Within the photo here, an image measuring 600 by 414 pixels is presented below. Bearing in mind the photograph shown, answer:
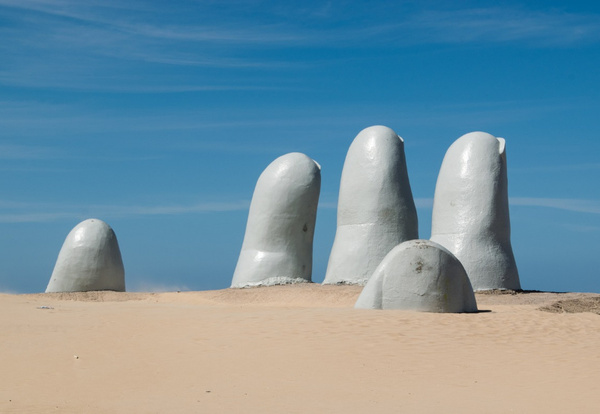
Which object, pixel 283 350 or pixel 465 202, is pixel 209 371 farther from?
pixel 465 202

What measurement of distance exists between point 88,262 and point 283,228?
18.0 ft

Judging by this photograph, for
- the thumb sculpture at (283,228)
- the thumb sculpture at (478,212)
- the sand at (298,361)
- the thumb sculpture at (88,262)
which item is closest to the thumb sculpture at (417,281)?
the sand at (298,361)

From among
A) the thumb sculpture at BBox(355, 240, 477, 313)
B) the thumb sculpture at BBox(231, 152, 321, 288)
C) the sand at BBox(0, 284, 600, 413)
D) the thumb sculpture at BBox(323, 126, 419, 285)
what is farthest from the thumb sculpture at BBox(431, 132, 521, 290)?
the thumb sculpture at BBox(355, 240, 477, 313)

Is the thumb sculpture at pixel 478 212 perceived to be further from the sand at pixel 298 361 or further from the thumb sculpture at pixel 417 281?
the thumb sculpture at pixel 417 281

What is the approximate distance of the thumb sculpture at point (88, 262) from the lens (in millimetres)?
21156

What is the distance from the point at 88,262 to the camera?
2117cm

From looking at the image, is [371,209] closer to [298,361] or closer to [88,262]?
[88,262]

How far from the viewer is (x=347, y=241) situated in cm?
1891

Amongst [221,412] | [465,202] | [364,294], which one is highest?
[465,202]

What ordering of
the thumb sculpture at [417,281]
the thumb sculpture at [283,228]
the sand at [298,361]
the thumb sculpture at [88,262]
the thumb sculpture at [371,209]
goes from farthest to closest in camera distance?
1. the thumb sculpture at [88,262]
2. the thumb sculpture at [283,228]
3. the thumb sculpture at [371,209]
4. the thumb sculpture at [417,281]
5. the sand at [298,361]

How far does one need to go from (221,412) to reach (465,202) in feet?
38.6

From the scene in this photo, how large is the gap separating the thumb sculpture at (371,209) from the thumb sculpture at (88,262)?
626cm

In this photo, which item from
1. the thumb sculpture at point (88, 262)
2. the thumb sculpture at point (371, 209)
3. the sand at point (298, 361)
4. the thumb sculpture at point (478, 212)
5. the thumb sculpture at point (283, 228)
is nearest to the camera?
the sand at point (298, 361)

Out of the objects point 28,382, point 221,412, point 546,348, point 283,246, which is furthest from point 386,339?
point 283,246
